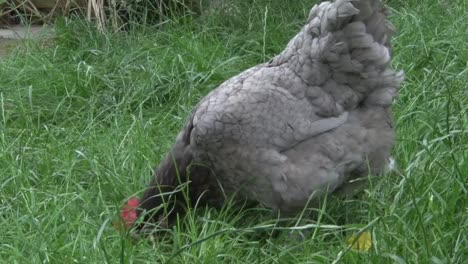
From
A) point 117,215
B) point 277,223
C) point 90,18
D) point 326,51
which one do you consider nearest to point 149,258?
point 117,215

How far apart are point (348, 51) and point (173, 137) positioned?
45.5 inches

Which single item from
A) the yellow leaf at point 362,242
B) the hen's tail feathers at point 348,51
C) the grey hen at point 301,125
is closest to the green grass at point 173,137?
the yellow leaf at point 362,242

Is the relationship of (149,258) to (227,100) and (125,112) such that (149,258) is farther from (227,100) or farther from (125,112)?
(125,112)

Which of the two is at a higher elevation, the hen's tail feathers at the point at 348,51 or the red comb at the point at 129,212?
the hen's tail feathers at the point at 348,51

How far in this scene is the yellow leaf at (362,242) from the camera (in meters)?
3.01

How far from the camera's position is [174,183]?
12.0 ft

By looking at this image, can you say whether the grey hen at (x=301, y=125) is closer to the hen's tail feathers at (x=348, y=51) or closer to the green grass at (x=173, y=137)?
the hen's tail feathers at (x=348, y=51)

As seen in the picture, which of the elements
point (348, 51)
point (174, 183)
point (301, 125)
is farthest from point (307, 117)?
point (174, 183)

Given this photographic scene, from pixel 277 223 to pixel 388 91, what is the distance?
2.23 ft

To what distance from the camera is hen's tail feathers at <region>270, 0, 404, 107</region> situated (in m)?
3.59

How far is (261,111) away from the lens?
356cm

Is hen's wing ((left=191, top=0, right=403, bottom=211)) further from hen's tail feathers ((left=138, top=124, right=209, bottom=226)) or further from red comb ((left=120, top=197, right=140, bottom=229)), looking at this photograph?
red comb ((left=120, top=197, right=140, bottom=229))

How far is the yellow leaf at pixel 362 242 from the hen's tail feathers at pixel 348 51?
72 cm

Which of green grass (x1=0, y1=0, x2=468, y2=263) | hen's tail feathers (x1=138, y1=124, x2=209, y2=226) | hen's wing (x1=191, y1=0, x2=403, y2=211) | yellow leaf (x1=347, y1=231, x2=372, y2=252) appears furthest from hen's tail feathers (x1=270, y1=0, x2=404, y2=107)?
yellow leaf (x1=347, y1=231, x2=372, y2=252)
